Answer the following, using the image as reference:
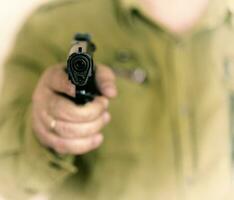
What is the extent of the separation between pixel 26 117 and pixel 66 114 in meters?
0.15

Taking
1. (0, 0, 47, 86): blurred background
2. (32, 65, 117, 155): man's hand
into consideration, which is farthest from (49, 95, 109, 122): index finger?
(0, 0, 47, 86): blurred background

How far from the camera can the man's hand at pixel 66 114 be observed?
547 mm

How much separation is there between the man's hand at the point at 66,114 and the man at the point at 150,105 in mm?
81

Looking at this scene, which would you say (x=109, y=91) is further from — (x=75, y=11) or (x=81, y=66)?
(x=75, y=11)

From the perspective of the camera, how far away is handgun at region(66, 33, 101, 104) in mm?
452

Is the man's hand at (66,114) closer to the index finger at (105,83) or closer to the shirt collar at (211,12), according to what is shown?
the index finger at (105,83)

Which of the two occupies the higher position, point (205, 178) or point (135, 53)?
point (135, 53)

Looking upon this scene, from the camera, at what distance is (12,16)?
31.4 inches

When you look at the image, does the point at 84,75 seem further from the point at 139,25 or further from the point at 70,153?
the point at 139,25

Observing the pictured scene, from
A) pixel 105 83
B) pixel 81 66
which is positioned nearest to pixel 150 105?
pixel 105 83

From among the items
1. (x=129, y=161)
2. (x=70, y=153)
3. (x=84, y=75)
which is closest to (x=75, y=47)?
(x=84, y=75)

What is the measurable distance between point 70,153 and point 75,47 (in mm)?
178

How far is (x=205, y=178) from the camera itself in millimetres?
692

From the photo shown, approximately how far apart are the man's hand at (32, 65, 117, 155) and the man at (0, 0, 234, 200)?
81mm
